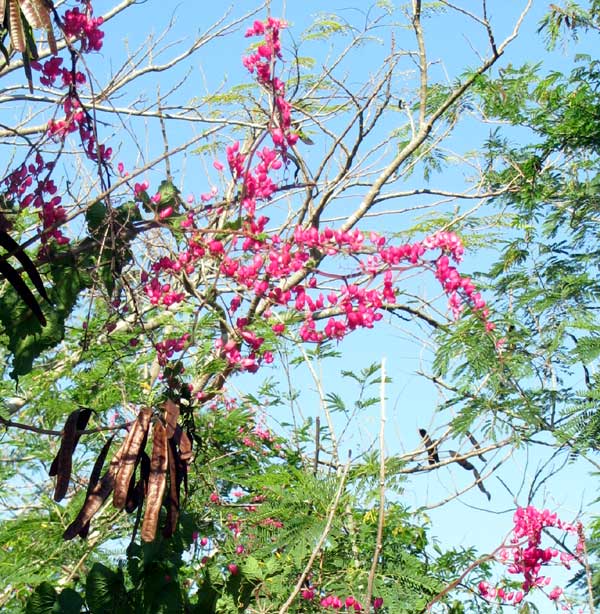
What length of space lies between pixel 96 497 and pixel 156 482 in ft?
0.64

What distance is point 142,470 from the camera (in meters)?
2.51

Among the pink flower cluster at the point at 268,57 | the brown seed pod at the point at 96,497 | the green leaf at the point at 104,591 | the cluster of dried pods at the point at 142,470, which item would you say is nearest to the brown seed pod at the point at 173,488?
the cluster of dried pods at the point at 142,470

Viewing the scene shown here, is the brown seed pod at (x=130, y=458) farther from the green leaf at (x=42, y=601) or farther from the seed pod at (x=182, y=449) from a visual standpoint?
the green leaf at (x=42, y=601)

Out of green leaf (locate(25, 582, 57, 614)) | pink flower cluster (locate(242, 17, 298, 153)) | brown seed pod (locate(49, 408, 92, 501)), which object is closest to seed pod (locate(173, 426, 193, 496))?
brown seed pod (locate(49, 408, 92, 501))

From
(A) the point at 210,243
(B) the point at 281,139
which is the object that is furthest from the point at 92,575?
(B) the point at 281,139

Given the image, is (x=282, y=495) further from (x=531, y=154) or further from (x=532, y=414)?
(x=531, y=154)

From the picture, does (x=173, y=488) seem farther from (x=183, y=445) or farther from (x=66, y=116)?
(x=66, y=116)

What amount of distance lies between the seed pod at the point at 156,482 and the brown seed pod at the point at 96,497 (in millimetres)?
89

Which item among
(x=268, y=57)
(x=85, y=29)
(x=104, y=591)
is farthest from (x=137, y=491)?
(x=268, y=57)

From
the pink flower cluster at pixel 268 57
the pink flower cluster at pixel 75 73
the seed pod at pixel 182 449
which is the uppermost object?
the pink flower cluster at pixel 268 57

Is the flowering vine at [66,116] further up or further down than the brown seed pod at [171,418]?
further up

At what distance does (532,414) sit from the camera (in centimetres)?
421

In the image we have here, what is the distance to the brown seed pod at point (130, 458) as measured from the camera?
238 cm

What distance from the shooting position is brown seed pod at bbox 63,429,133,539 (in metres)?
2.38
